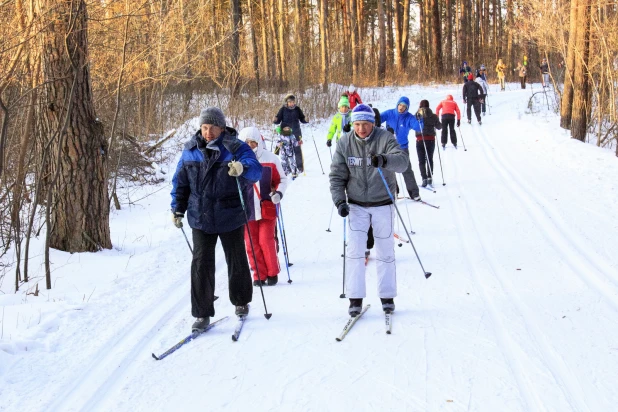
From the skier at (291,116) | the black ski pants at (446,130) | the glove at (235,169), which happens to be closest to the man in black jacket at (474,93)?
→ the black ski pants at (446,130)

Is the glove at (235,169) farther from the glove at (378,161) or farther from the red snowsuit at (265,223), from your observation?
the red snowsuit at (265,223)

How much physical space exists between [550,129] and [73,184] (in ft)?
45.9

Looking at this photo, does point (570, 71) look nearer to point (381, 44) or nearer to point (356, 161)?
point (356, 161)

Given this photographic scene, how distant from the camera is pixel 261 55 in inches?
1422

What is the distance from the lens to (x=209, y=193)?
4590 mm

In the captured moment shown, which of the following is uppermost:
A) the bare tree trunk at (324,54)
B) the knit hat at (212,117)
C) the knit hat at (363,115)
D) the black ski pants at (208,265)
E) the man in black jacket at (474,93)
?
the bare tree trunk at (324,54)

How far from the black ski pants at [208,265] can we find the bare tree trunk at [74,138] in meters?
2.38

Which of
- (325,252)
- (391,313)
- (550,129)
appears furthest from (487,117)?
(391,313)

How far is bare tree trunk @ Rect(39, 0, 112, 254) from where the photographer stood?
6234mm

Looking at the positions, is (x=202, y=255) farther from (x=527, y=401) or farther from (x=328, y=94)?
(x=328, y=94)

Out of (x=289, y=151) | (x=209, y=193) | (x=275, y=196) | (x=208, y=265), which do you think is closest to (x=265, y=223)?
(x=275, y=196)

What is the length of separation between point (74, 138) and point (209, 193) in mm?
2928

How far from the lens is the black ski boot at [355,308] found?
194 inches

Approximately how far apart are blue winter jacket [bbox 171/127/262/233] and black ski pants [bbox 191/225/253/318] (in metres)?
0.13
